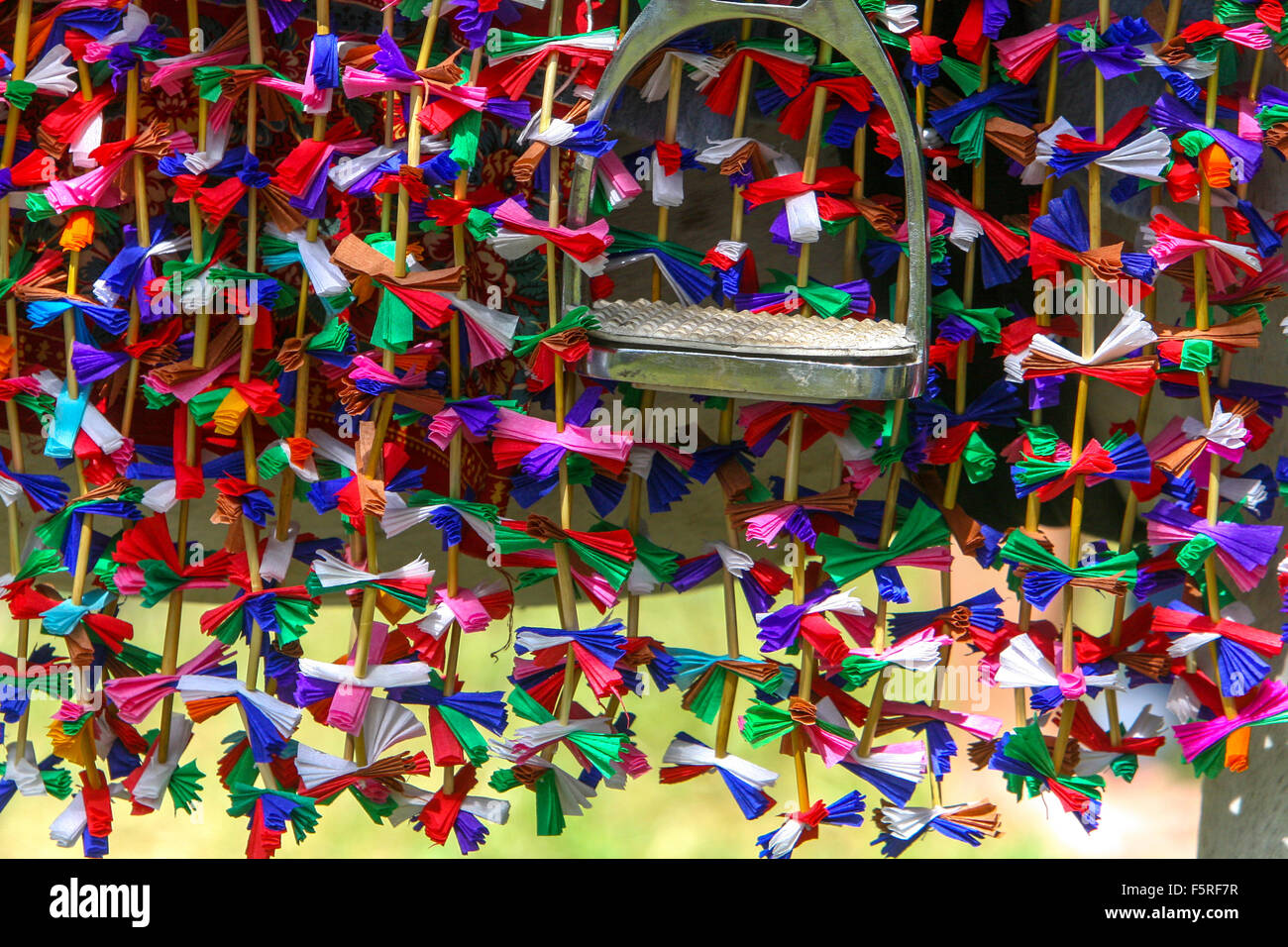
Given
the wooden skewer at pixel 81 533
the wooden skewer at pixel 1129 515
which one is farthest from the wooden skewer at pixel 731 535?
the wooden skewer at pixel 81 533

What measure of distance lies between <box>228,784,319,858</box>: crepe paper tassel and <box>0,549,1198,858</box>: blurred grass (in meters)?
0.29

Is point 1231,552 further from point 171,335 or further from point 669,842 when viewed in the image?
point 669,842

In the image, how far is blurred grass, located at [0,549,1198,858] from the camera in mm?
1085

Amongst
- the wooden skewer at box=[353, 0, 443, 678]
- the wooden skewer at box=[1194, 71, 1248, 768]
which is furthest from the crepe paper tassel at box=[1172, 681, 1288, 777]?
the wooden skewer at box=[353, 0, 443, 678]

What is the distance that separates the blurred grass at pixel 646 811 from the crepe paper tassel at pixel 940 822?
0.31 metres

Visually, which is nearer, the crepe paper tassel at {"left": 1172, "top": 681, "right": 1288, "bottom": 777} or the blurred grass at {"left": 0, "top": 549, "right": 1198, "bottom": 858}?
the crepe paper tassel at {"left": 1172, "top": 681, "right": 1288, "bottom": 777}

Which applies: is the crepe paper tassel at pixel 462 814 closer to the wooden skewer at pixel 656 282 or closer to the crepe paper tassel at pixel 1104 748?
the wooden skewer at pixel 656 282

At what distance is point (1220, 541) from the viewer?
0.64 meters

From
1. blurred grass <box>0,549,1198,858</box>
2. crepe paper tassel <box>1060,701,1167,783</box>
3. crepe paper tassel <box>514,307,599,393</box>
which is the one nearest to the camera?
crepe paper tassel <box>514,307,599,393</box>

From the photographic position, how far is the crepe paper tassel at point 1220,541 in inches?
25.0

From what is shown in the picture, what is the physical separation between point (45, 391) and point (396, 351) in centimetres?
20

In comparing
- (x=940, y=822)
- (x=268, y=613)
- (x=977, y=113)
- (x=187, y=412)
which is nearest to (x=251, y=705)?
(x=268, y=613)

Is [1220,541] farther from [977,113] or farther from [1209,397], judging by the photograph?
[977,113]

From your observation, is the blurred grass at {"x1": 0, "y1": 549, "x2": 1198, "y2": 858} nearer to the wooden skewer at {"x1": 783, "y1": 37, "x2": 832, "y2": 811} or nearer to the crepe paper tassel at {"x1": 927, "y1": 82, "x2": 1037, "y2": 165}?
the wooden skewer at {"x1": 783, "y1": 37, "x2": 832, "y2": 811}
